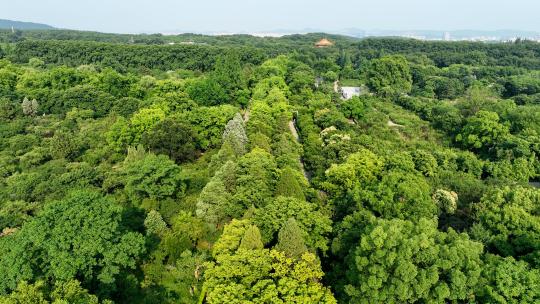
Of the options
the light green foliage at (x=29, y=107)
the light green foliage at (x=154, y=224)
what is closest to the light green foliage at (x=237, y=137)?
the light green foliage at (x=154, y=224)

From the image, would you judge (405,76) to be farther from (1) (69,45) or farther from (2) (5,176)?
(1) (69,45)

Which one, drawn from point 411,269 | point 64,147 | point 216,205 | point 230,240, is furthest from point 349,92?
point 411,269

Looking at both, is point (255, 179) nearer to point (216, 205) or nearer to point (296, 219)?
point (216, 205)

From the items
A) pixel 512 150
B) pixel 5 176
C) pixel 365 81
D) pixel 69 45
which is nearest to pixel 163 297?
pixel 5 176

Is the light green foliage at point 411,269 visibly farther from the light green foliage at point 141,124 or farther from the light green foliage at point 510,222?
the light green foliage at point 141,124

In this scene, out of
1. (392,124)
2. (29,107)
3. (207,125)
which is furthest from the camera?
(392,124)

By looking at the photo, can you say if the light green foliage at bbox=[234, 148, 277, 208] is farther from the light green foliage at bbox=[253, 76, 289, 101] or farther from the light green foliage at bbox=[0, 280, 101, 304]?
the light green foliage at bbox=[253, 76, 289, 101]
